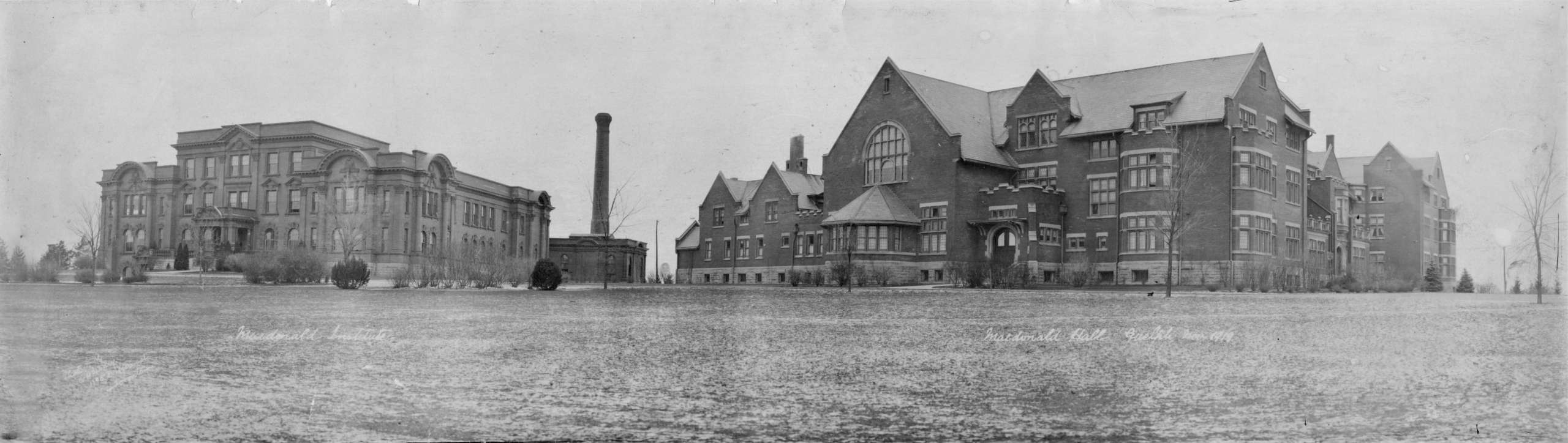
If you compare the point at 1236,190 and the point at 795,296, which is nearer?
the point at 795,296

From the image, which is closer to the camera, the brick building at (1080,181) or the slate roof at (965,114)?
the brick building at (1080,181)

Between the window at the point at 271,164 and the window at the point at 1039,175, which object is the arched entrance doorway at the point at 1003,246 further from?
the window at the point at 271,164

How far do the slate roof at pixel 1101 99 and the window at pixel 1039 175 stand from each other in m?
0.88

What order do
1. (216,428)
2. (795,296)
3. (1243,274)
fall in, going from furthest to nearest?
(1243,274)
(795,296)
(216,428)

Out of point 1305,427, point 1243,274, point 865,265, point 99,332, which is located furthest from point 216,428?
point 865,265

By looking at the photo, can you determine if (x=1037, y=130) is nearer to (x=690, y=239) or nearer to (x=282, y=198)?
(x=690, y=239)

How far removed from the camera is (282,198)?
232ft

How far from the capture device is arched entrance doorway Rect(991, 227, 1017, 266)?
57.9 metres

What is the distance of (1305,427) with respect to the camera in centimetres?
1077

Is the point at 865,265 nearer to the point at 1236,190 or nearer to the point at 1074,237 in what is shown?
the point at 1074,237

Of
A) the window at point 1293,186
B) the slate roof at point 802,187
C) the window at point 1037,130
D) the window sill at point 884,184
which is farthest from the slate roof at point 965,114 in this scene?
the window at point 1293,186

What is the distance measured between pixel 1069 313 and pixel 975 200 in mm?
33015

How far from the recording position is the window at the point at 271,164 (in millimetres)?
68312

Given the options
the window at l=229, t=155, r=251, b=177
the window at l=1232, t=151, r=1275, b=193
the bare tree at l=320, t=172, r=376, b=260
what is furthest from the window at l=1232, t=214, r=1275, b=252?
the window at l=229, t=155, r=251, b=177
